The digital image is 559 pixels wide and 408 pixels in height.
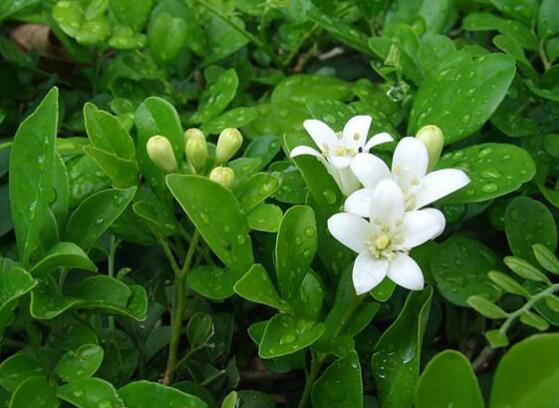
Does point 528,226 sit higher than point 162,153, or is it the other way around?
point 162,153

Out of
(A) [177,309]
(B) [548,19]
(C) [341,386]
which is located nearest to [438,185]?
(C) [341,386]

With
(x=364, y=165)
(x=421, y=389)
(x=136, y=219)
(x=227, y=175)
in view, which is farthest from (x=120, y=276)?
(x=421, y=389)

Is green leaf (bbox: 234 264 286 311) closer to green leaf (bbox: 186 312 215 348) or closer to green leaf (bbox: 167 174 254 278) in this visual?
green leaf (bbox: 167 174 254 278)

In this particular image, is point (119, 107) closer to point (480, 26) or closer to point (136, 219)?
point (136, 219)

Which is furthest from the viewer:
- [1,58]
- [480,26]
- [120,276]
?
[1,58]

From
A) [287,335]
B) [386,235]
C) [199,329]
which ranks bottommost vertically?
[199,329]

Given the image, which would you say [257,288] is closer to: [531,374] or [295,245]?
[295,245]
